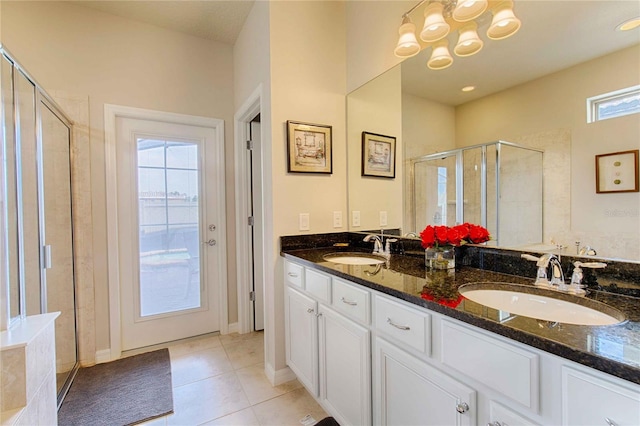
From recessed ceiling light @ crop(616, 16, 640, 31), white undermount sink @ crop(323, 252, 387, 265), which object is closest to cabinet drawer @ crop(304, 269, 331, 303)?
white undermount sink @ crop(323, 252, 387, 265)

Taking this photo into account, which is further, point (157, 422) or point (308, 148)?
point (308, 148)

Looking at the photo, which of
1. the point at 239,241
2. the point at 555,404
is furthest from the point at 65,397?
the point at 555,404

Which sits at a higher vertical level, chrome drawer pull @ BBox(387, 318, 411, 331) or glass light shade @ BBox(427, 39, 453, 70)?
glass light shade @ BBox(427, 39, 453, 70)

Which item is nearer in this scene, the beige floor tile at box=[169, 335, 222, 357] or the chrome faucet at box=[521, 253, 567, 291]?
the chrome faucet at box=[521, 253, 567, 291]

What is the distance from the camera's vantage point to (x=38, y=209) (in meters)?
1.69

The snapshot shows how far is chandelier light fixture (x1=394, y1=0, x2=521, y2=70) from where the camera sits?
51.7 inches

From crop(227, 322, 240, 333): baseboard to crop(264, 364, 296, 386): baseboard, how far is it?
89cm

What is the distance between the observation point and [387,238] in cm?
198

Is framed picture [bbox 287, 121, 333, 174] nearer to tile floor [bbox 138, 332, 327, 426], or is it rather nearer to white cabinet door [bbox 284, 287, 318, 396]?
white cabinet door [bbox 284, 287, 318, 396]

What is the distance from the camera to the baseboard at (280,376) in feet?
6.40

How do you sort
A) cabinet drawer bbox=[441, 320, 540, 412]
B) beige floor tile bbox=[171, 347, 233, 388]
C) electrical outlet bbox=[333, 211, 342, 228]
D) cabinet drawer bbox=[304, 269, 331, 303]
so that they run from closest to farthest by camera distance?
cabinet drawer bbox=[441, 320, 540, 412]
cabinet drawer bbox=[304, 269, 331, 303]
beige floor tile bbox=[171, 347, 233, 388]
electrical outlet bbox=[333, 211, 342, 228]

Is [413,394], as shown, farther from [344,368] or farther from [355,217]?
[355,217]

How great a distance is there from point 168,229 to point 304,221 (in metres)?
1.35

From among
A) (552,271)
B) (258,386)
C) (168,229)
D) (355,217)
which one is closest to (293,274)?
(355,217)
